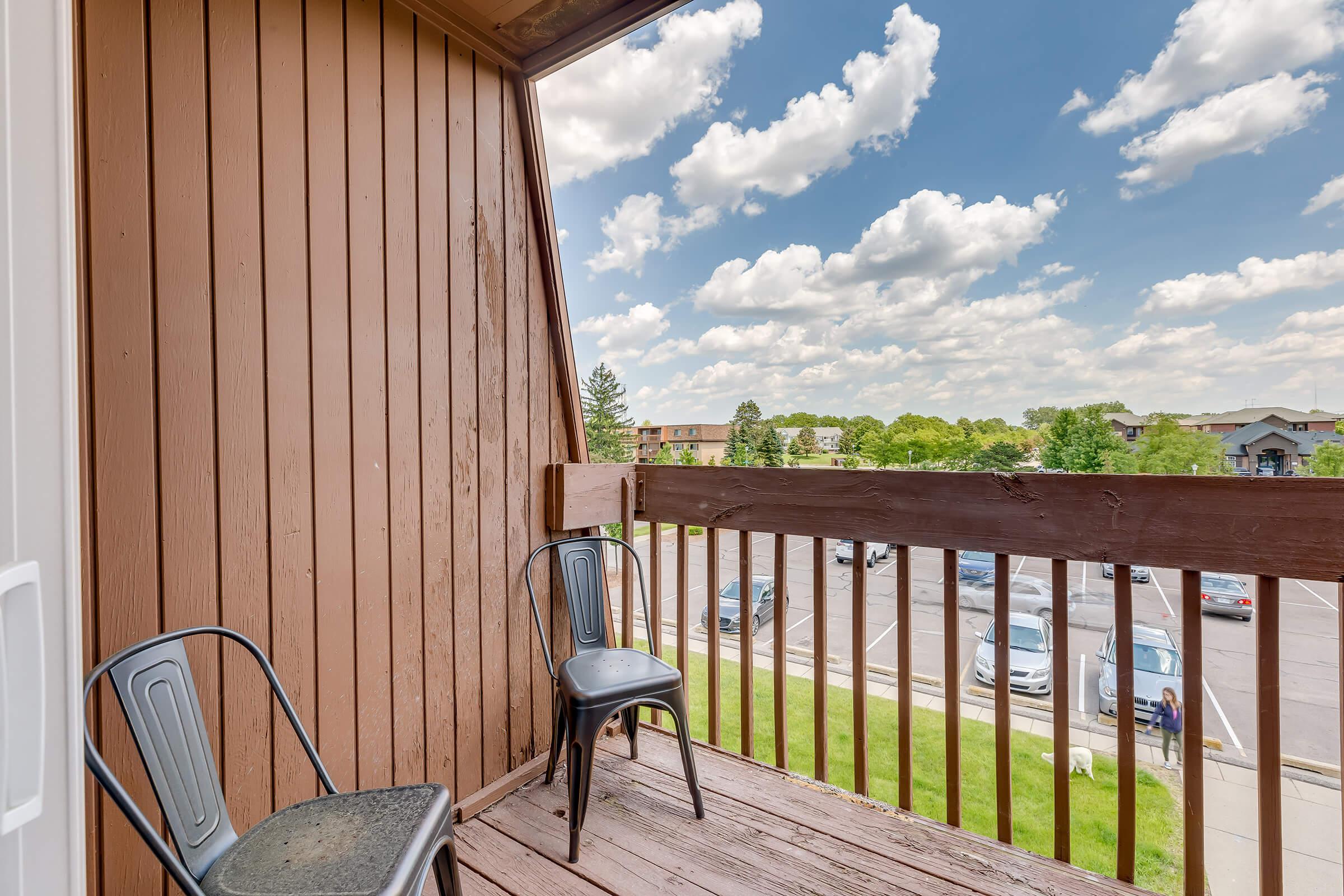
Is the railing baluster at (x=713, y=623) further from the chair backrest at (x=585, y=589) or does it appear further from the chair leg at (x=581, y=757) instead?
the chair leg at (x=581, y=757)

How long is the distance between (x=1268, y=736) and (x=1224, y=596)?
0.33 meters

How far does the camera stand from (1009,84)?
1522mm

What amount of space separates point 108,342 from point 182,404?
0.16 m

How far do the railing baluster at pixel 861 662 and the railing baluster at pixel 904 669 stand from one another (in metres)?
0.10

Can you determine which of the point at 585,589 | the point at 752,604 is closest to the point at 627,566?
the point at 585,589

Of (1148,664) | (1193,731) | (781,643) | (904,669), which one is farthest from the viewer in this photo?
(781,643)

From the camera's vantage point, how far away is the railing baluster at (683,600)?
7.25 feet

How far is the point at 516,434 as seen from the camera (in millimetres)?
2014

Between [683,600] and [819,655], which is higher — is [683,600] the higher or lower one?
the higher one

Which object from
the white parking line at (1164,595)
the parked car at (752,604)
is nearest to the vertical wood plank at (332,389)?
the parked car at (752,604)

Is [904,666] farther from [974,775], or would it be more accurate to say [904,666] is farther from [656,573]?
[974,775]

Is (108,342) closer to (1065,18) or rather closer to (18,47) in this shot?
(18,47)

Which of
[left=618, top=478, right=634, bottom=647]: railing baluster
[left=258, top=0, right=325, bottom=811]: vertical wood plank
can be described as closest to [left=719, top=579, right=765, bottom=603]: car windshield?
[left=618, top=478, right=634, bottom=647]: railing baluster

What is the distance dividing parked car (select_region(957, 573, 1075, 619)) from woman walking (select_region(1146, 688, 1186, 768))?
11.8 inches
